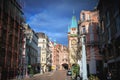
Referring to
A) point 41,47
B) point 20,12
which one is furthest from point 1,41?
point 41,47

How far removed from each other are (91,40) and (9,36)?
73.5ft

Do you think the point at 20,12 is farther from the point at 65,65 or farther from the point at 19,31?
the point at 65,65

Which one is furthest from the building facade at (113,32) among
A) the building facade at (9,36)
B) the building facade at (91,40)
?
the building facade at (9,36)

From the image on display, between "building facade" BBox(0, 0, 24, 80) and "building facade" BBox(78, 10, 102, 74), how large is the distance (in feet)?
55.0

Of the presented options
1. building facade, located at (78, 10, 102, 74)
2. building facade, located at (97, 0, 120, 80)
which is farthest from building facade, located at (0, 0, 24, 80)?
building facade, located at (97, 0, 120, 80)

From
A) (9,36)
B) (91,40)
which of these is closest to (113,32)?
(91,40)

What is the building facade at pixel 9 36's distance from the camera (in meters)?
47.4

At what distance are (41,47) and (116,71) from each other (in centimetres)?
→ 8862

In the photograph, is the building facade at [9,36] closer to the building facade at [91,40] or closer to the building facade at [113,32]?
the building facade at [91,40]

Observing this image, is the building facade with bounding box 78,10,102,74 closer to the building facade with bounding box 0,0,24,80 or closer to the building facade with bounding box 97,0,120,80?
the building facade with bounding box 97,0,120,80

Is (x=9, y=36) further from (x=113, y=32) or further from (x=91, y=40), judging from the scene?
(x=113, y=32)

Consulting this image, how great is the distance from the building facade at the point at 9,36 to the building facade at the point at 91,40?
661 inches

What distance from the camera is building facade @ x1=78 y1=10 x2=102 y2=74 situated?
198 feet

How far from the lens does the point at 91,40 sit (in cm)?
6344
